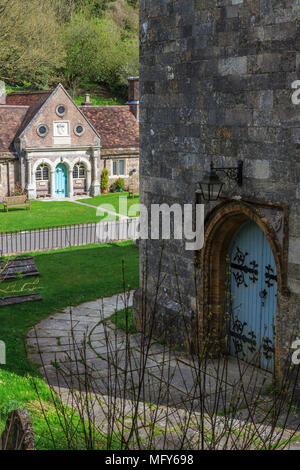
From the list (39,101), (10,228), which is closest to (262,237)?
(10,228)

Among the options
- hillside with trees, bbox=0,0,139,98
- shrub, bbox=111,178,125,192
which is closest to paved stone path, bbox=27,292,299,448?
shrub, bbox=111,178,125,192

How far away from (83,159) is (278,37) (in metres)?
29.6

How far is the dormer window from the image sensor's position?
37994 mm

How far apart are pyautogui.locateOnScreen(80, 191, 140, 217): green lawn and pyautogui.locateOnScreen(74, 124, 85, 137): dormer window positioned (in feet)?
13.6

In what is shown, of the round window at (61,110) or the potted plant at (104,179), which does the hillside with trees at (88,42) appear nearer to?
the round window at (61,110)

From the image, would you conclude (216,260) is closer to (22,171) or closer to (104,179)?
(22,171)

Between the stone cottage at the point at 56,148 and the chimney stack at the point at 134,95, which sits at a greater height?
the chimney stack at the point at 134,95

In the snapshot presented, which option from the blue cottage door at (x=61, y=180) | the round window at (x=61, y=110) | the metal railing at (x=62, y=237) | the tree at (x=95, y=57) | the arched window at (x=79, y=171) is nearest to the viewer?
the metal railing at (x=62, y=237)

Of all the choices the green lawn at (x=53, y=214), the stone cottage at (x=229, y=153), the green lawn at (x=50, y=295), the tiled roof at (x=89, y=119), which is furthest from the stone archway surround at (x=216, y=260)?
the tiled roof at (x=89, y=119)

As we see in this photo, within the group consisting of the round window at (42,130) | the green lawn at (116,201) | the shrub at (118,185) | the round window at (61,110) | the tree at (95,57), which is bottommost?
the green lawn at (116,201)

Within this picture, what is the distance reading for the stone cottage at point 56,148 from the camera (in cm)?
3616

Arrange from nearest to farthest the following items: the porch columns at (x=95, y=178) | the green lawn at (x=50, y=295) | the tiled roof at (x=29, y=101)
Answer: the green lawn at (x=50, y=295), the tiled roof at (x=29, y=101), the porch columns at (x=95, y=178)

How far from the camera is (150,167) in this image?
42.5 feet

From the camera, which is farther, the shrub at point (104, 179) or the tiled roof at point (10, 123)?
the shrub at point (104, 179)
